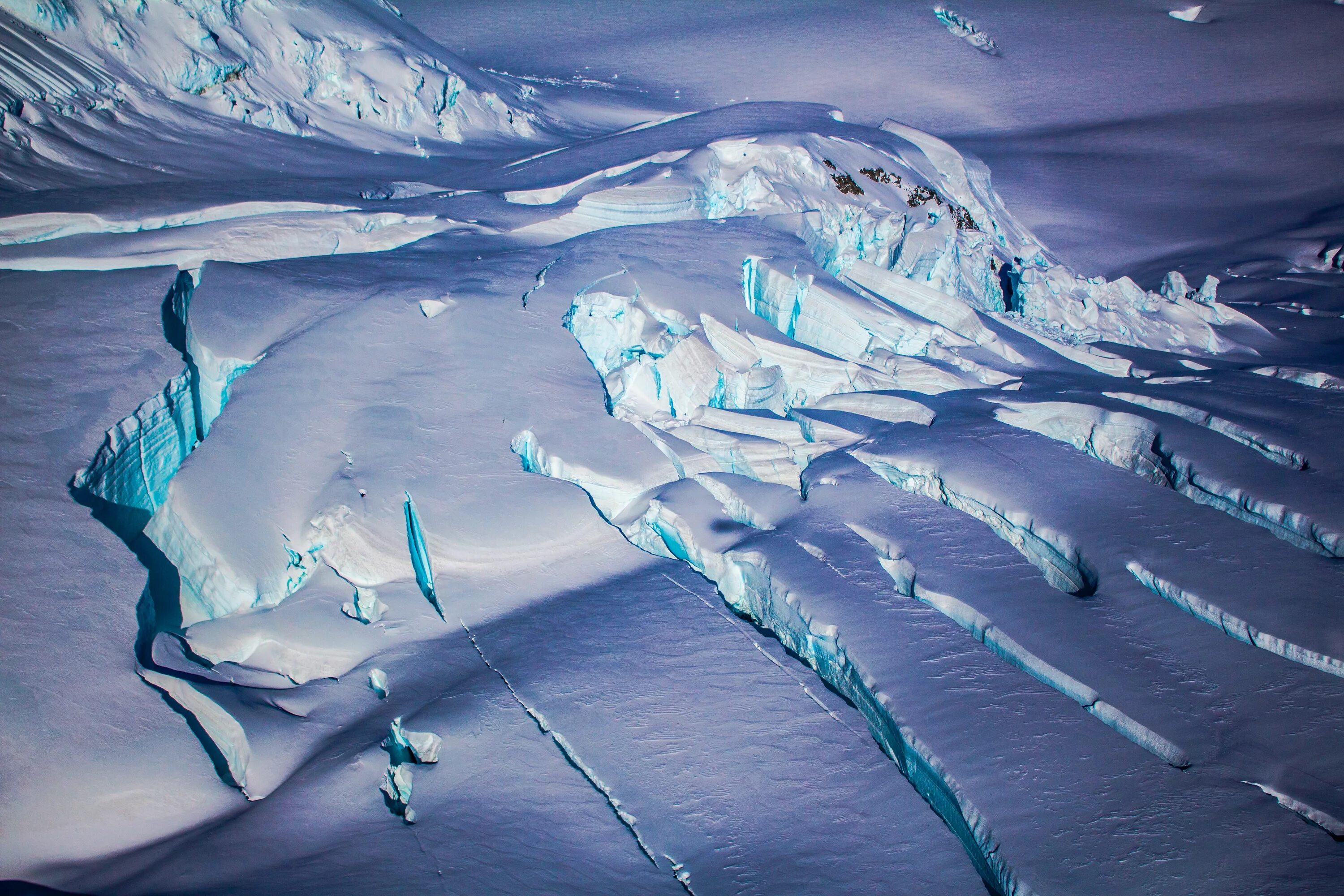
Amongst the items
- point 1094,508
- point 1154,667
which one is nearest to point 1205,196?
point 1094,508

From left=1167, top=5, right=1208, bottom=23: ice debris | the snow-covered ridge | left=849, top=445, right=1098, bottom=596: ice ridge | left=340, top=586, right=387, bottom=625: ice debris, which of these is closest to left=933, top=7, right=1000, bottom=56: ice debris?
left=1167, top=5, right=1208, bottom=23: ice debris

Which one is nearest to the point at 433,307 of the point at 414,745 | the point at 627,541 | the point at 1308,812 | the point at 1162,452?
the point at 627,541

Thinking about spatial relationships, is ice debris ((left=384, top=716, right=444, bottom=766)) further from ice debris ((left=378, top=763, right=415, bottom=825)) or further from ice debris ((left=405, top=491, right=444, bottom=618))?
ice debris ((left=405, top=491, right=444, bottom=618))

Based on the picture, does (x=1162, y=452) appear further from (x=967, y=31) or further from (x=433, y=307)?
(x=967, y=31)

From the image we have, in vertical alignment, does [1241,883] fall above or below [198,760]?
above

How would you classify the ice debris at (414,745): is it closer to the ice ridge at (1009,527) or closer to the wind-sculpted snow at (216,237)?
the ice ridge at (1009,527)

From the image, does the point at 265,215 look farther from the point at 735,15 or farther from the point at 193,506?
the point at 735,15

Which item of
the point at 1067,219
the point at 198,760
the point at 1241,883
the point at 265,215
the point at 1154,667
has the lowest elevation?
the point at 198,760
